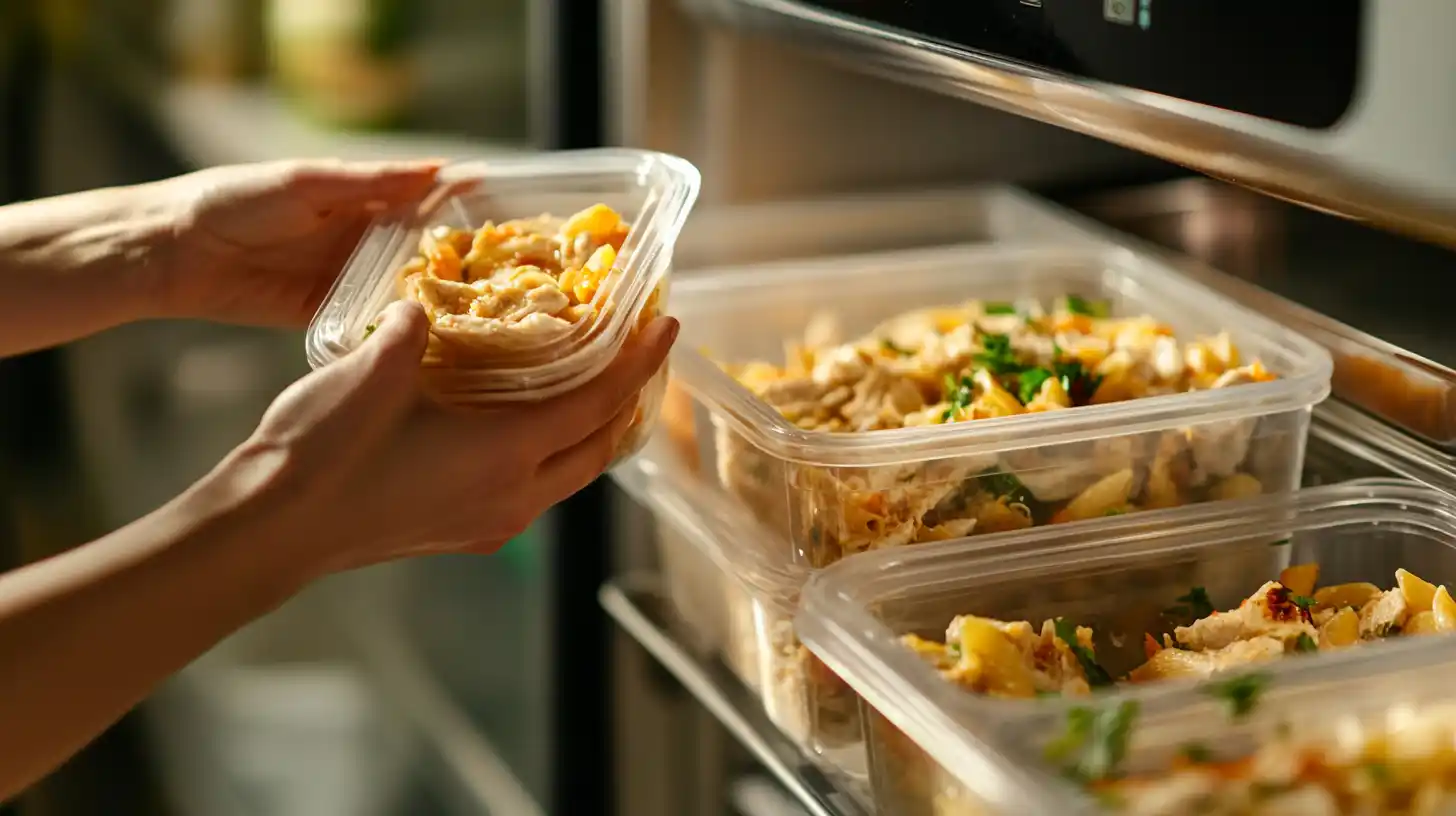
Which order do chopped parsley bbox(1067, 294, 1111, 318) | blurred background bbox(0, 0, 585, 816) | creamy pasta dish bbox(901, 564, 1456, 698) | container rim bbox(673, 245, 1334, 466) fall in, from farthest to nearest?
blurred background bbox(0, 0, 585, 816)
chopped parsley bbox(1067, 294, 1111, 318)
container rim bbox(673, 245, 1334, 466)
creamy pasta dish bbox(901, 564, 1456, 698)

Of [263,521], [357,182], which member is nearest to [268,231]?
[357,182]

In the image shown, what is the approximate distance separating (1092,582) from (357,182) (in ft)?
1.62

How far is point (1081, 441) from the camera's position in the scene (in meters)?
0.79

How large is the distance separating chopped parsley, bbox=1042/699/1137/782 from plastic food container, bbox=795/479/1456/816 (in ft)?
0.06

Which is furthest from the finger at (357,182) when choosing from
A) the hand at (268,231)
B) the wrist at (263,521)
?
the wrist at (263,521)

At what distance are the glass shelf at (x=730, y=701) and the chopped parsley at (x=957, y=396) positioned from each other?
0.20 m

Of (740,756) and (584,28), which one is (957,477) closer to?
(740,756)

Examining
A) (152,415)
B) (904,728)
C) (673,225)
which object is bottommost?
(152,415)

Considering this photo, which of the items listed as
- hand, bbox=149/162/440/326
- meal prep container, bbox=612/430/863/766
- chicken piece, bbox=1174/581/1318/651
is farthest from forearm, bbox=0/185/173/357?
chicken piece, bbox=1174/581/1318/651

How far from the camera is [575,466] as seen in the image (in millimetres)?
742

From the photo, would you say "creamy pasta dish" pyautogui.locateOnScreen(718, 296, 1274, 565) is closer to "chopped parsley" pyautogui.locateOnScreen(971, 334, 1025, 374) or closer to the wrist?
"chopped parsley" pyautogui.locateOnScreen(971, 334, 1025, 374)

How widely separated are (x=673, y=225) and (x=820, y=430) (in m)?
0.13

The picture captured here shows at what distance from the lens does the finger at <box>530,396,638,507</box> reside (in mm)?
735

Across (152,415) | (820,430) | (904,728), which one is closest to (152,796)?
(152,415)
